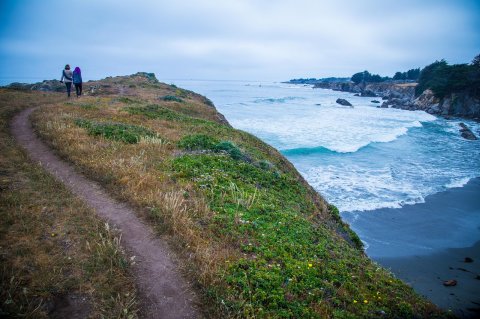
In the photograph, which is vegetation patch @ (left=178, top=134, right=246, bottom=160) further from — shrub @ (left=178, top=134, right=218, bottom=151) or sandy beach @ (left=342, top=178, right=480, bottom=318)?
sandy beach @ (left=342, top=178, right=480, bottom=318)

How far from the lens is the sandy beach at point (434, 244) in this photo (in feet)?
34.7

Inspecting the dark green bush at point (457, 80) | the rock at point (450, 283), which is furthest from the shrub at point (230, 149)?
the dark green bush at point (457, 80)

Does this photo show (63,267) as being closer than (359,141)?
Yes

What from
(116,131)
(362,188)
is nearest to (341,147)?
(362,188)

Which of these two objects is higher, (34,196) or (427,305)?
(34,196)

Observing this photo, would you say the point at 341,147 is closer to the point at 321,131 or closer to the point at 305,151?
the point at 305,151

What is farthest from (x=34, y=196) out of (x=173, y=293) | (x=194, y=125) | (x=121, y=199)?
(x=194, y=125)

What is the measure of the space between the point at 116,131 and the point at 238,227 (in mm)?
9539

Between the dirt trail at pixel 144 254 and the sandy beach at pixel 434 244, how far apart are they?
10.2 meters

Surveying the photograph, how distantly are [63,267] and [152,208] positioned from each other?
8.21ft

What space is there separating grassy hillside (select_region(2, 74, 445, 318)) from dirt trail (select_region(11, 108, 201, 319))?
28 centimetres

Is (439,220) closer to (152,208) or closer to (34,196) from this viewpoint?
(152,208)

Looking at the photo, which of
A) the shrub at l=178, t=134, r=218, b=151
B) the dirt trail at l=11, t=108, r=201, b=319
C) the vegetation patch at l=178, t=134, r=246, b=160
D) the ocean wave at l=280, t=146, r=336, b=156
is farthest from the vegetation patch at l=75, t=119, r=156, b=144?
the ocean wave at l=280, t=146, r=336, b=156

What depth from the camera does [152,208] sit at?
723 centimetres
